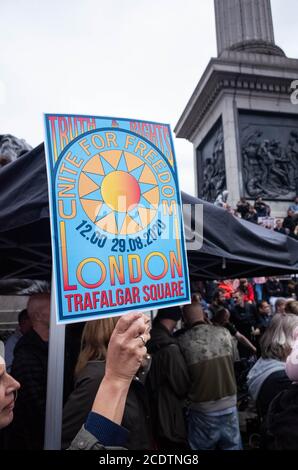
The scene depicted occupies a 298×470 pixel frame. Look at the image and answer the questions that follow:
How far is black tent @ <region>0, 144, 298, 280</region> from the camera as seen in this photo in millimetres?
1973

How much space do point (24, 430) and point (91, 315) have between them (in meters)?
0.96

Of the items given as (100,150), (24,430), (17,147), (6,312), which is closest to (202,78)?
(17,147)

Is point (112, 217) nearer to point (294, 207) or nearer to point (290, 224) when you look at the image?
point (290, 224)

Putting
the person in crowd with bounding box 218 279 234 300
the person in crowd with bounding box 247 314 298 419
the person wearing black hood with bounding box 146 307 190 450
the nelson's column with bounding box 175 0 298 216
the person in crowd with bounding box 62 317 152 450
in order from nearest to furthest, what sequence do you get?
the person in crowd with bounding box 62 317 152 450
the person in crowd with bounding box 247 314 298 419
the person wearing black hood with bounding box 146 307 190 450
the person in crowd with bounding box 218 279 234 300
the nelson's column with bounding box 175 0 298 216

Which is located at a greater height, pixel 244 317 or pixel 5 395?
pixel 5 395

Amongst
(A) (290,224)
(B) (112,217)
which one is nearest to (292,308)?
(B) (112,217)

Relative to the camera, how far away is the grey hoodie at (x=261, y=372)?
254 centimetres

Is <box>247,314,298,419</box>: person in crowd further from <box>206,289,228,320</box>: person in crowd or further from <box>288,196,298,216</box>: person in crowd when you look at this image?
<box>288,196,298,216</box>: person in crowd

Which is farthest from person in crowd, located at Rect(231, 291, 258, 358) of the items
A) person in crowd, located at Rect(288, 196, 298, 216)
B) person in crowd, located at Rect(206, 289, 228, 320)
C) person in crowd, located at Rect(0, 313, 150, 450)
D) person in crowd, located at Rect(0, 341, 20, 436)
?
person in crowd, located at Rect(0, 341, 20, 436)

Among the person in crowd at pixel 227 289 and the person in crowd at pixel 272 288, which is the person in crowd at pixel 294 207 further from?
the person in crowd at pixel 227 289

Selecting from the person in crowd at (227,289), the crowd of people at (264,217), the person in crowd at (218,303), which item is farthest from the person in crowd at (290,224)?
the person in crowd at (218,303)

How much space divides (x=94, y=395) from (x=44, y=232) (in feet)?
4.72

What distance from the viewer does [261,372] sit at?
263 centimetres

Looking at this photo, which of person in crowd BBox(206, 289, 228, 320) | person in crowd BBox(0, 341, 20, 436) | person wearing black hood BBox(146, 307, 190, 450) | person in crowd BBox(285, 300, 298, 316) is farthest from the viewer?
person in crowd BBox(206, 289, 228, 320)
